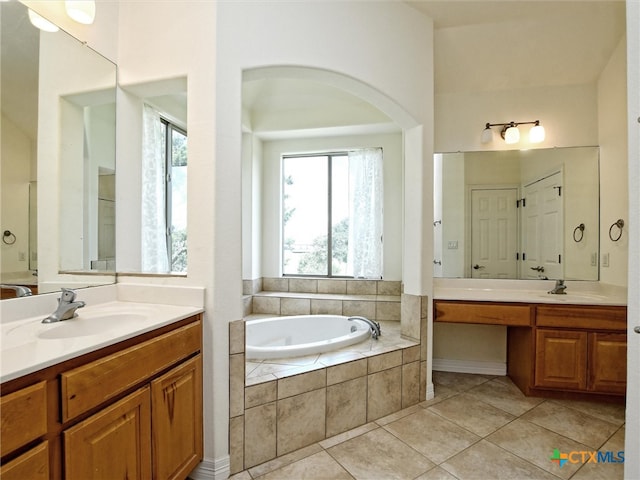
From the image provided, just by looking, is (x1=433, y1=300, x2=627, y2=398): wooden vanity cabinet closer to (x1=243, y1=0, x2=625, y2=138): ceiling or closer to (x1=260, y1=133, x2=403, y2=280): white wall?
(x1=260, y1=133, x2=403, y2=280): white wall

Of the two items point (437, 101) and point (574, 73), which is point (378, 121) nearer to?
point (437, 101)

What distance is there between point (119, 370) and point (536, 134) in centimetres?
343

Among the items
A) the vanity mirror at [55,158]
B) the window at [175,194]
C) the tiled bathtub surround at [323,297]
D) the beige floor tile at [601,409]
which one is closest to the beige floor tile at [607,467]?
the beige floor tile at [601,409]

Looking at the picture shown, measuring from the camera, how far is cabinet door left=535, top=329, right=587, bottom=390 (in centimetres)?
A: 219

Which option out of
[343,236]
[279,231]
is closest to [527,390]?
[343,236]

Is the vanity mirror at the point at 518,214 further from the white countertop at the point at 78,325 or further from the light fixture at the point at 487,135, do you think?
the white countertop at the point at 78,325

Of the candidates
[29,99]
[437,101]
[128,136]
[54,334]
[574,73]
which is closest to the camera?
[54,334]

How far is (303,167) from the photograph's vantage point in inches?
148

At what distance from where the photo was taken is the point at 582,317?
2.18 meters

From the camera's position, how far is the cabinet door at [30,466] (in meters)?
0.73

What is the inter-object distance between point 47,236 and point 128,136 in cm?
77

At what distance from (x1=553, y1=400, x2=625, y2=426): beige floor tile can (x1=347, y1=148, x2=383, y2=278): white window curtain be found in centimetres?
192

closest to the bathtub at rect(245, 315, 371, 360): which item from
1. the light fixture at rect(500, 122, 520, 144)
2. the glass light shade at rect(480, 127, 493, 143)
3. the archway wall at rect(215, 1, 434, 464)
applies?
the archway wall at rect(215, 1, 434, 464)

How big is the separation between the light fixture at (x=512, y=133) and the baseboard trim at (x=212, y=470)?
315 centimetres
